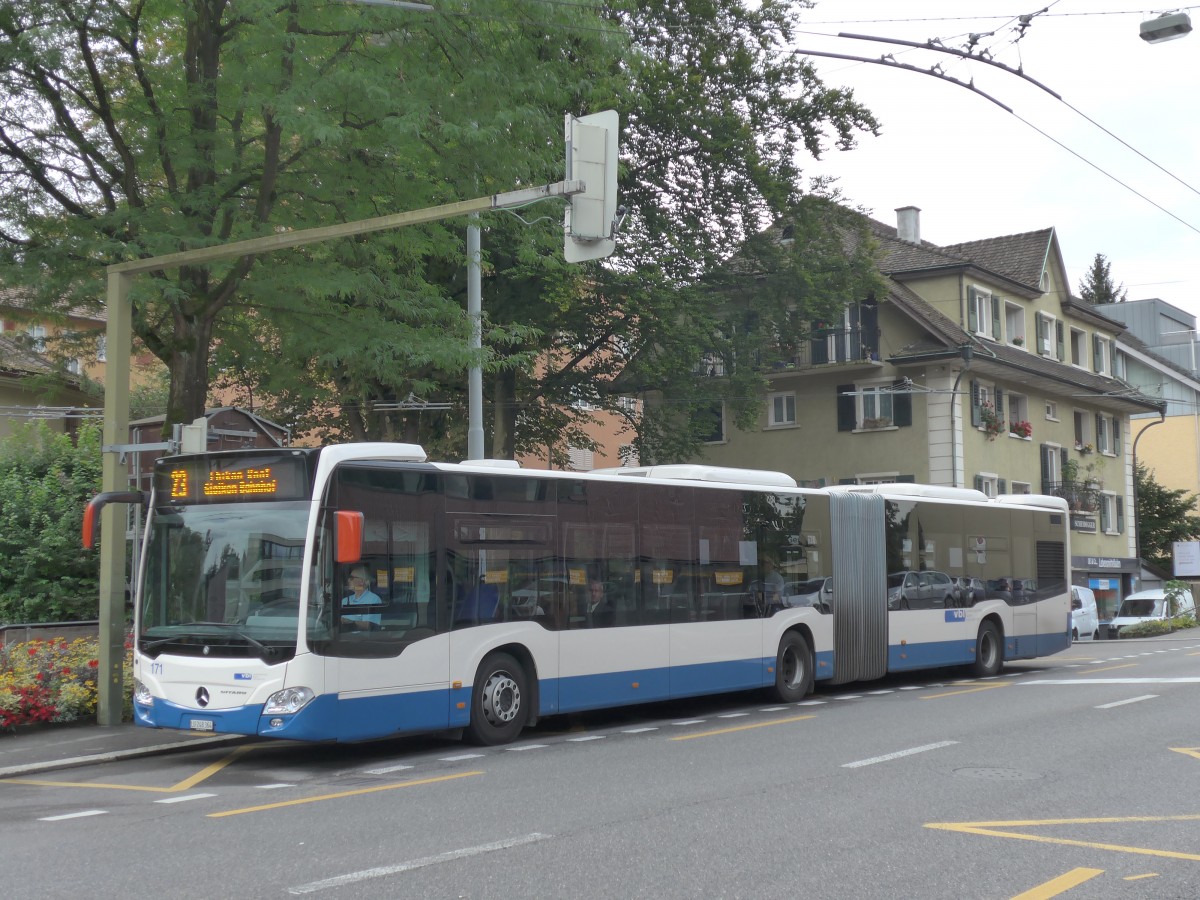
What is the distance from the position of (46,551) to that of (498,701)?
1043 cm

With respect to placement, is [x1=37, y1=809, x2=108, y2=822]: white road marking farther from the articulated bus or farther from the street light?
the street light

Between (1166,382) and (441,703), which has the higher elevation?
(1166,382)

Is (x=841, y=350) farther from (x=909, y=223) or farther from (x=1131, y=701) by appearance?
(x=1131, y=701)

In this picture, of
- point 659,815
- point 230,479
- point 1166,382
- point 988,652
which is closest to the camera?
point 659,815

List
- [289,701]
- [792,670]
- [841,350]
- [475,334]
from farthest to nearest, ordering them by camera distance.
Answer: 1. [841,350]
2. [792,670]
3. [475,334]
4. [289,701]

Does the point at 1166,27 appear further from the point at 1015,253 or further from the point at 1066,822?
the point at 1015,253

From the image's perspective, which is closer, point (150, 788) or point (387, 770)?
point (150, 788)

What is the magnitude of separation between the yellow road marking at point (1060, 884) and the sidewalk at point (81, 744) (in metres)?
8.71

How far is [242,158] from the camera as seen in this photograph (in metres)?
15.4

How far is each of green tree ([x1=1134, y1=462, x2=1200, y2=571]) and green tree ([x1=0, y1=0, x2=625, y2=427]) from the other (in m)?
49.5

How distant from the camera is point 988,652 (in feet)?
74.3

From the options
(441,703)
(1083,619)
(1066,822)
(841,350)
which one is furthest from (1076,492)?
(1066,822)

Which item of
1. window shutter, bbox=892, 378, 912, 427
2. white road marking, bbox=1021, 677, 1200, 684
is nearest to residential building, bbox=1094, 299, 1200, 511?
window shutter, bbox=892, 378, 912, 427

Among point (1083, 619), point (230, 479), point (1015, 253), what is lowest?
point (1083, 619)
